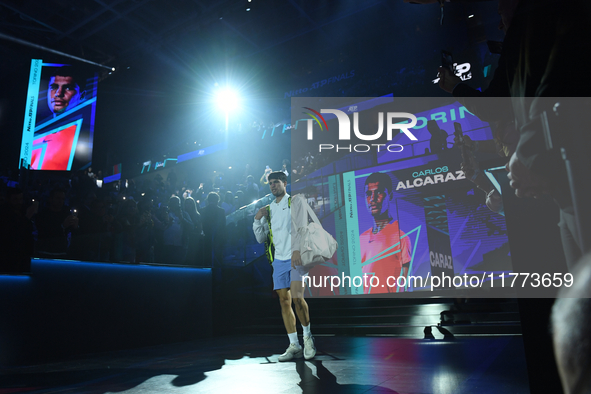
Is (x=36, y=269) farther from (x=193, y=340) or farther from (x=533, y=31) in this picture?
(x=533, y=31)

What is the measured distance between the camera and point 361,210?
10812mm

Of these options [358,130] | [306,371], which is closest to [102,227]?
[306,371]

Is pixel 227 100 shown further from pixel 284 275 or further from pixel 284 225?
pixel 284 275

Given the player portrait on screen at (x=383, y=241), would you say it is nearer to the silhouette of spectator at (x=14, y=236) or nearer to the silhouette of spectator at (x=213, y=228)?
the silhouette of spectator at (x=213, y=228)

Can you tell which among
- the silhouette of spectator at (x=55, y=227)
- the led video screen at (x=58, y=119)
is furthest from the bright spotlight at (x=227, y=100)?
the silhouette of spectator at (x=55, y=227)

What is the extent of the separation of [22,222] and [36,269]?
693 millimetres

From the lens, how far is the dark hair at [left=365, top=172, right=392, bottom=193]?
35.4ft

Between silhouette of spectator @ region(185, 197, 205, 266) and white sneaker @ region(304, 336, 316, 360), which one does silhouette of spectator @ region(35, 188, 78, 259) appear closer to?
silhouette of spectator @ region(185, 197, 205, 266)

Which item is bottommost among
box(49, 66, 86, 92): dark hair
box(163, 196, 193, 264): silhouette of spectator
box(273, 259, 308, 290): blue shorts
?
box(273, 259, 308, 290): blue shorts

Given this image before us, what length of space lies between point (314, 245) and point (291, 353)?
49.6 inches

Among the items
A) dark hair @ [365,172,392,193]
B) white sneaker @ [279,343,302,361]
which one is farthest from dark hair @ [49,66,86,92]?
white sneaker @ [279,343,302,361]

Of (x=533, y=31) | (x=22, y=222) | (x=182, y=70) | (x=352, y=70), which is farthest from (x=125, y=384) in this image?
(x=182, y=70)

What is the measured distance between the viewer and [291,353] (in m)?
3.87

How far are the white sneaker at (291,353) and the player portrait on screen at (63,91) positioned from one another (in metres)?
9.05
